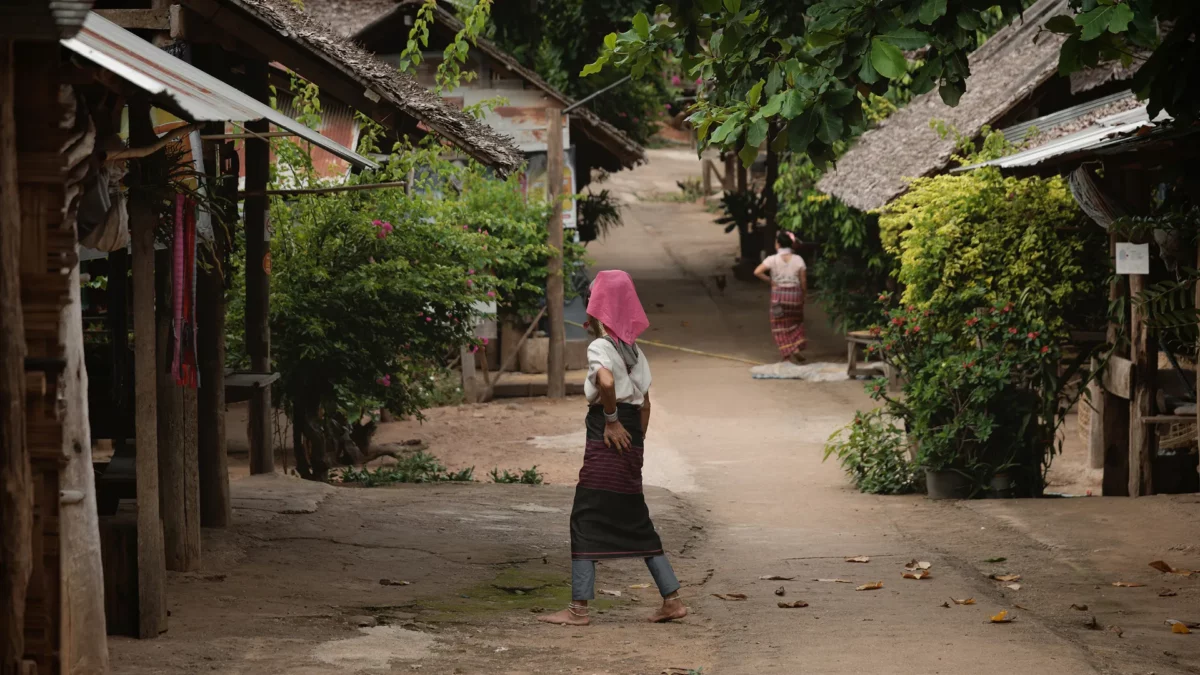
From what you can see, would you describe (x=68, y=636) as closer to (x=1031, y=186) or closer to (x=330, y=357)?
(x=330, y=357)

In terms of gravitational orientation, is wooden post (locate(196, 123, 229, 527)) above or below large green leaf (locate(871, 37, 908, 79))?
below

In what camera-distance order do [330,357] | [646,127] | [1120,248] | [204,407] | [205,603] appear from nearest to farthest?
1. [205,603]
2. [204,407]
3. [1120,248]
4. [330,357]
5. [646,127]

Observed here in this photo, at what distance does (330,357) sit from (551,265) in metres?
6.01

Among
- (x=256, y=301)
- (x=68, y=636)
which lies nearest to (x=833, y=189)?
(x=256, y=301)

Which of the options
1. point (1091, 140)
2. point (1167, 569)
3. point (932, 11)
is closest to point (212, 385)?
point (932, 11)

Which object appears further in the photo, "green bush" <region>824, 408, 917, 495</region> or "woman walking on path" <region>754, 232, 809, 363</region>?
"woman walking on path" <region>754, 232, 809, 363</region>

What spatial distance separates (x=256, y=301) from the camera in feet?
30.5

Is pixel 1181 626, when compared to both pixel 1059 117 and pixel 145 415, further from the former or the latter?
pixel 1059 117

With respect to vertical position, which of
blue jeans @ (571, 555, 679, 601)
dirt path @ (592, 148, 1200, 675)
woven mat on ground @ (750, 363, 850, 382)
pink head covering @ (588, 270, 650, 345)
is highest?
pink head covering @ (588, 270, 650, 345)

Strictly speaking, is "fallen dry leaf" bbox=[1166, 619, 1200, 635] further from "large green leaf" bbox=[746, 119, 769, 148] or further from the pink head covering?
"large green leaf" bbox=[746, 119, 769, 148]

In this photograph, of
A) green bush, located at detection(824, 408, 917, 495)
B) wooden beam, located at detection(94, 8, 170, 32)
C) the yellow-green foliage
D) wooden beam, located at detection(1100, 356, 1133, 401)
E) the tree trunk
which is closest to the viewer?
A: the tree trunk

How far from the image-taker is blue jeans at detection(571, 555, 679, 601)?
20.2 ft

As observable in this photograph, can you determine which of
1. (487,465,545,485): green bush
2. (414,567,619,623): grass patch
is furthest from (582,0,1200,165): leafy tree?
(487,465,545,485): green bush

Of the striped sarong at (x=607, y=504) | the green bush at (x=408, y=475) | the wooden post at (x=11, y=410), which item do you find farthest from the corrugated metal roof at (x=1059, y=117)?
the wooden post at (x=11, y=410)
